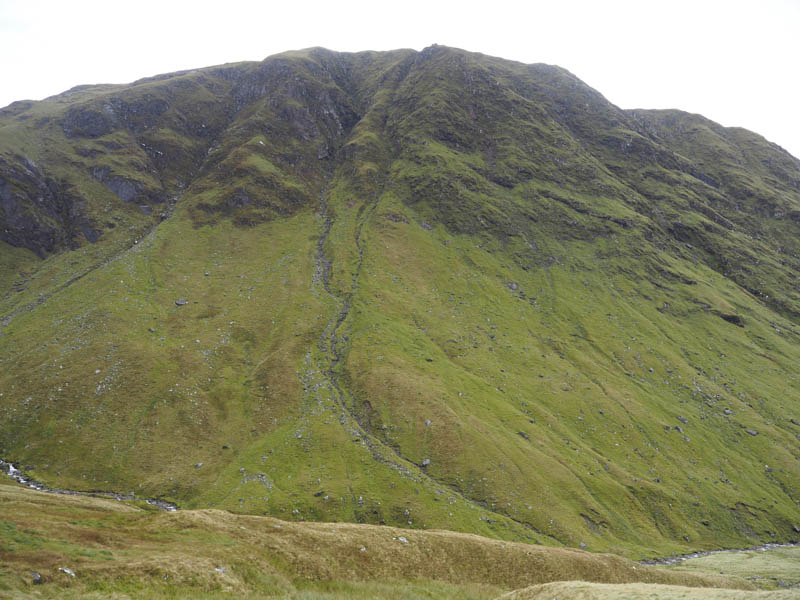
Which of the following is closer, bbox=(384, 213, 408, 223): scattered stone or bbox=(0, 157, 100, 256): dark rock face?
bbox=(0, 157, 100, 256): dark rock face

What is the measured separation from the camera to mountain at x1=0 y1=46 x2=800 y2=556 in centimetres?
6775

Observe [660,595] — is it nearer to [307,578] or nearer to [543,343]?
[307,578]

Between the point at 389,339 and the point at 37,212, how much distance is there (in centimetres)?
13941

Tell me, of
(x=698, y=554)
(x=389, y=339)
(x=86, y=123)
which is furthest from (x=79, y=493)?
(x=86, y=123)

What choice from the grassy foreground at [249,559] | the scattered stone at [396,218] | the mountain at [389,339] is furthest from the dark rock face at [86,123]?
the grassy foreground at [249,559]

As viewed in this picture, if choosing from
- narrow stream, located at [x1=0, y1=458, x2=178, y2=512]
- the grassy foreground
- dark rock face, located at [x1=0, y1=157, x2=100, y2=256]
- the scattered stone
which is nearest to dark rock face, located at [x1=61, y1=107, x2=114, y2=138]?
dark rock face, located at [x1=0, y1=157, x2=100, y2=256]

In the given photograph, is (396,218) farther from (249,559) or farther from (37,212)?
(249,559)

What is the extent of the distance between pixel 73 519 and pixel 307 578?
59.6 ft

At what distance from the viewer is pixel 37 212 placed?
140 m

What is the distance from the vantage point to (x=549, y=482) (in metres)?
71.9

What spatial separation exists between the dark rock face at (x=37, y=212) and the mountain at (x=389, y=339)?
2.77 feet

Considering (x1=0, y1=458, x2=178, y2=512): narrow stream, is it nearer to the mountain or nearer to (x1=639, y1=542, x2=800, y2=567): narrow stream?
the mountain

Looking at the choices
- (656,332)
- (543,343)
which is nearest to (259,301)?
(543,343)

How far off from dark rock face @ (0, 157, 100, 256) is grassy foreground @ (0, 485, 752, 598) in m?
135
